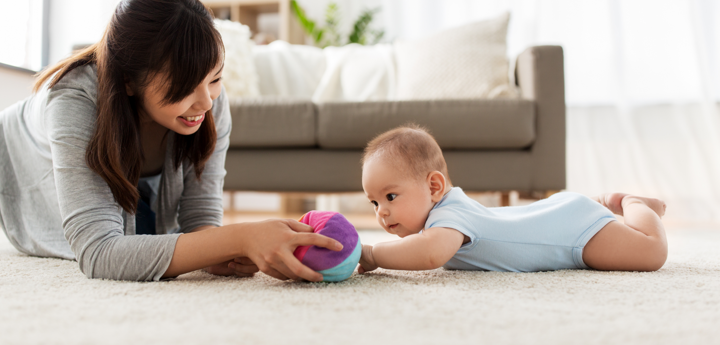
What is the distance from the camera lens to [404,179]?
0.84m

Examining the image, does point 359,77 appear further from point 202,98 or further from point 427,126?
point 202,98

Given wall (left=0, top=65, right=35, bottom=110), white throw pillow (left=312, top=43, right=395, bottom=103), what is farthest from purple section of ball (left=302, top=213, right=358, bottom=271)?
wall (left=0, top=65, right=35, bottom=110)

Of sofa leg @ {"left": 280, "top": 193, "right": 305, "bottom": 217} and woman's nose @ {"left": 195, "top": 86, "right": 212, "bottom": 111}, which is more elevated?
woman's nose @ {"left": 195, "top": 86, "right": 212, "bottom": 111}

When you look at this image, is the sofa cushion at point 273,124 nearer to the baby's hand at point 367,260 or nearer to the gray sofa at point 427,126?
the gray sofa at point 427,126

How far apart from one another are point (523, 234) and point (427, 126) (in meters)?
0.90

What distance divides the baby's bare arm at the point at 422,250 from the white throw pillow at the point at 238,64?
58.7 inches

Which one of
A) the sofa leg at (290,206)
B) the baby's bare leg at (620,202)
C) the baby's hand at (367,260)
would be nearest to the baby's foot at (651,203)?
Result: the baby's bare leg at (620,202)

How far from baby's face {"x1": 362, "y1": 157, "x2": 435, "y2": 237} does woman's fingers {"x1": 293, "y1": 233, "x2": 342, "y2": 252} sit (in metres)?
0.17

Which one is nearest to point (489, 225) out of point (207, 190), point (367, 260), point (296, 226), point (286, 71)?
point (367, 260)

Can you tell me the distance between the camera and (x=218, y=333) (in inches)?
19.2

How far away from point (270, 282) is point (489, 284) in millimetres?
321

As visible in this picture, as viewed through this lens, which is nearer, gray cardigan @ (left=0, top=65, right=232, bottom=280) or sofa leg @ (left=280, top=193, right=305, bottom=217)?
gray cardigan @ (left=0, top=65, right=232, bottom=280)

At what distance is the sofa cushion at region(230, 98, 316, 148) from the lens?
177 cm

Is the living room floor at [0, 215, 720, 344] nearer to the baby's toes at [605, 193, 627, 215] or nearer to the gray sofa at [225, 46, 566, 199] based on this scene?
the baby's toes at [605, 193, 627, 215]
